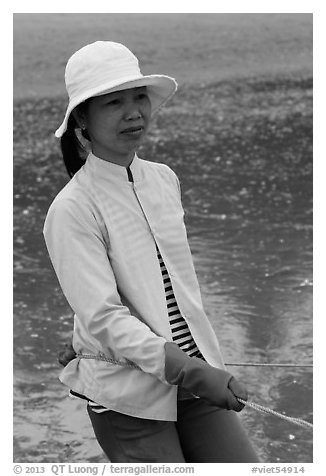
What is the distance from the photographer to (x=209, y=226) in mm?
7305

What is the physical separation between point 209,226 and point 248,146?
291 centimetres

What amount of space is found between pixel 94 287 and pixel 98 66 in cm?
55

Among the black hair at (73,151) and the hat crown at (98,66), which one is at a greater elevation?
the hat crown at (98,66)

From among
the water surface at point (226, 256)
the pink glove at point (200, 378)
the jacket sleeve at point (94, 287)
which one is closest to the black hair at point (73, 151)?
the jacket sleeve at point (94, 287)

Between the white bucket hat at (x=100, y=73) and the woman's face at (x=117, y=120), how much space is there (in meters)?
0.04

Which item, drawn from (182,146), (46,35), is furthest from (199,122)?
(46,35)

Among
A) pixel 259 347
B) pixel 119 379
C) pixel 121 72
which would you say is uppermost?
pixel 121 72

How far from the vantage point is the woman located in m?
2.36

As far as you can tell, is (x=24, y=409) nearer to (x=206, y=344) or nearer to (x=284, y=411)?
(x=284, y=411)

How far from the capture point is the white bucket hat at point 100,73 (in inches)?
95.6

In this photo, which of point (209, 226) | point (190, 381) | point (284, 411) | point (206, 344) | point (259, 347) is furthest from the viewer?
point (209, 226)

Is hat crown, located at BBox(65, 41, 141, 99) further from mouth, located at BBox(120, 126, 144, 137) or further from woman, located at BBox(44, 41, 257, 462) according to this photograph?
mouth, located at BBox(120, 126, 144, 137)

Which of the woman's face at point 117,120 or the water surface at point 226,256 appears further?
the water surface at point 226,256

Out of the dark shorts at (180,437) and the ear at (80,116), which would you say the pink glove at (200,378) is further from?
the ear at (80,116)
